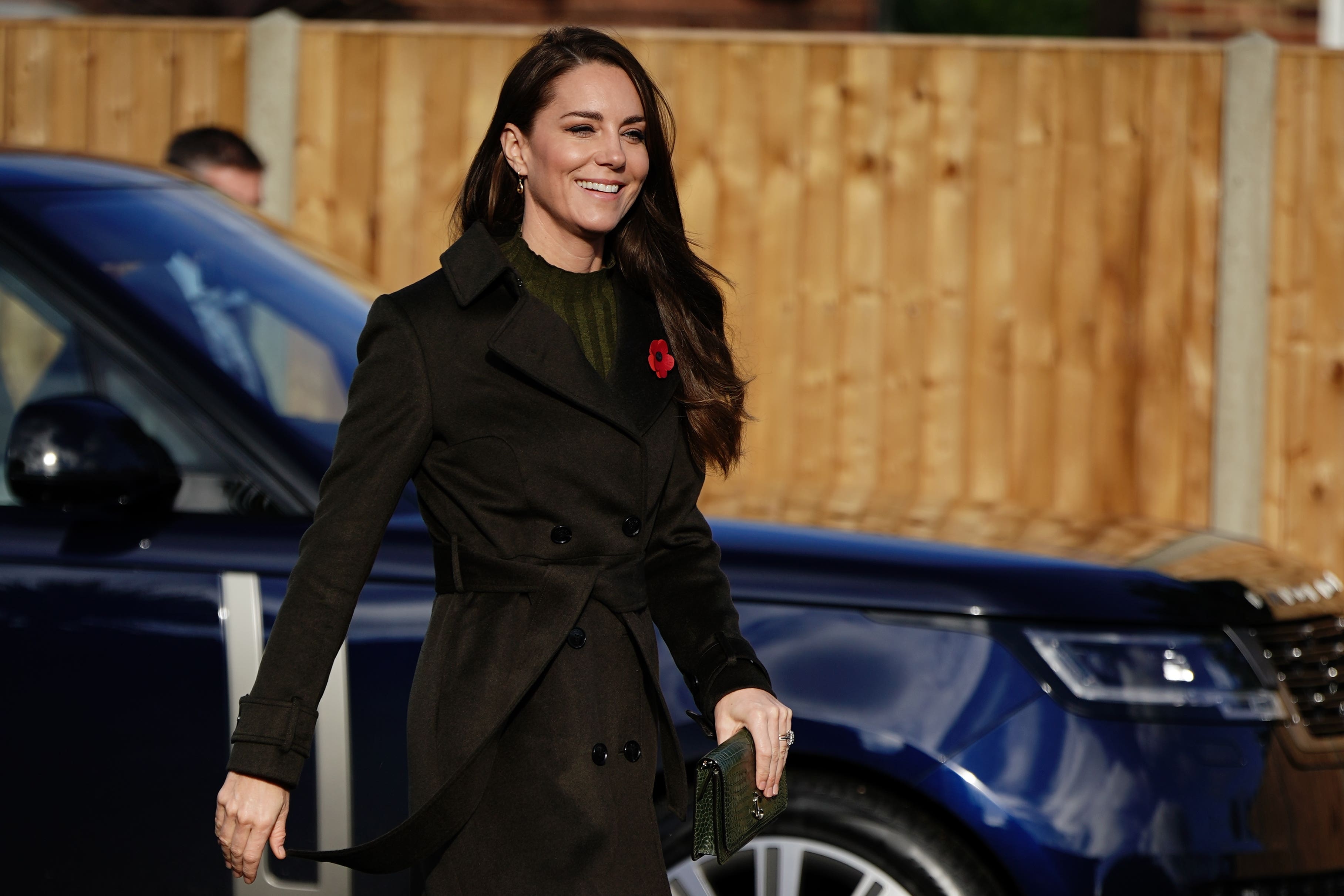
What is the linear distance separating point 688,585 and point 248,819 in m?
0.64

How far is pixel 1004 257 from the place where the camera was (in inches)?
252

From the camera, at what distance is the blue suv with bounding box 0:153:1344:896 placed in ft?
8.27

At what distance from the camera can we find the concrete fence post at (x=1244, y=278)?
20.6 feet

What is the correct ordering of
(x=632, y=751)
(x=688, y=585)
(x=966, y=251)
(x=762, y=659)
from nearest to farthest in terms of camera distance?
1. (x=632, y=751)
2. (x=688, y=585)
3. (x=762, y=659)
4. (x=966, y=251)

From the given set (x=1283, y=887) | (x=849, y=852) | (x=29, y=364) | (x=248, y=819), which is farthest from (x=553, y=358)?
(x=29, y=364)

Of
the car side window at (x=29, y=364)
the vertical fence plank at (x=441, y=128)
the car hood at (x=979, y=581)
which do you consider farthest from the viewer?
the vertical fence plank at (x=441, y=128)

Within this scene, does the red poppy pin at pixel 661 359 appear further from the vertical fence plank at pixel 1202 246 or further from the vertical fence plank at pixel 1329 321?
the vertical fence plank at pixel 1329 321

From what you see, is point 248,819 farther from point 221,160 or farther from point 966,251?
point 966,251

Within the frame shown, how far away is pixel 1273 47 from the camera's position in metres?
6.25

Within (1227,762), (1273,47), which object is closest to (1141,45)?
(1273,47)

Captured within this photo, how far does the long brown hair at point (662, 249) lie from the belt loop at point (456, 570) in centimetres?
35

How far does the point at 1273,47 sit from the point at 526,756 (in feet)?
17.9

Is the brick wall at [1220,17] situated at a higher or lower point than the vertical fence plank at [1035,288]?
higher

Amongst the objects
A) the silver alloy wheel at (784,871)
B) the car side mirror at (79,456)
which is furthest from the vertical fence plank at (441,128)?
the silver alloy wheel at (784,871)
